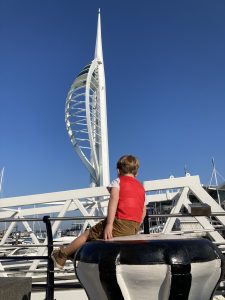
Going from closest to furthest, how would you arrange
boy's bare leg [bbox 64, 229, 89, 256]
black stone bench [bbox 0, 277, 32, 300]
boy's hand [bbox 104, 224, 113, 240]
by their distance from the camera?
boy's hand [bbox 104, 224, 113, 240], boy's bare leg [bbox 64, 229, 89, 256], black stone bench [bbox 0, 277, 32, 300]

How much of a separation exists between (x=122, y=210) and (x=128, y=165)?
37 cm

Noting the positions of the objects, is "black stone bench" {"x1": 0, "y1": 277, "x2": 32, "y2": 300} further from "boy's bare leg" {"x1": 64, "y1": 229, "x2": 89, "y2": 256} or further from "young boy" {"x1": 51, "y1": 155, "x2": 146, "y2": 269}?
"boy's bare leg" {"x1": 64, "y1": 229, "x2": 89, "y2": 256}

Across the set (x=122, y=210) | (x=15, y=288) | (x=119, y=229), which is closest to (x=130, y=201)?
(x=122, y=210)

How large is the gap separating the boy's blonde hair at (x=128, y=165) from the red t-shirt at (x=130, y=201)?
0.06 m

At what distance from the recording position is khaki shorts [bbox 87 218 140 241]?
8.75 ft

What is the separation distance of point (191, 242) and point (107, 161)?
23433 mm

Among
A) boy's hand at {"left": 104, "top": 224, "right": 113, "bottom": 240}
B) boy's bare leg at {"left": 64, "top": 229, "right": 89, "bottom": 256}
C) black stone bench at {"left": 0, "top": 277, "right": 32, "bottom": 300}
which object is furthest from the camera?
black stone bench at {"left": 0, "top": 277, "right": 32, "bottom": 300}

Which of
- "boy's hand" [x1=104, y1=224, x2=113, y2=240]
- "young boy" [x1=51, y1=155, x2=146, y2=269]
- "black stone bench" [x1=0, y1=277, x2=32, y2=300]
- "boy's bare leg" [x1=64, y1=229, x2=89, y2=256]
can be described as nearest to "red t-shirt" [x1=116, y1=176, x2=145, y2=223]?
"young boy" [x1=51, y1=155, x2=146, y2=269]

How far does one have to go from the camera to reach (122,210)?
8.88 ft

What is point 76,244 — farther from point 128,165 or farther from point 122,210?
point 128,165

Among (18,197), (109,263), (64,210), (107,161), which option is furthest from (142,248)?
(107,161)

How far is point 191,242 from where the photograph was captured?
224 centimetres

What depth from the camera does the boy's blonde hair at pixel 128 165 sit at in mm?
2875

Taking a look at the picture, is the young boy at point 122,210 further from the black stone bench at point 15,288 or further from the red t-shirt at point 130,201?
the black stone bench at point 15,288
